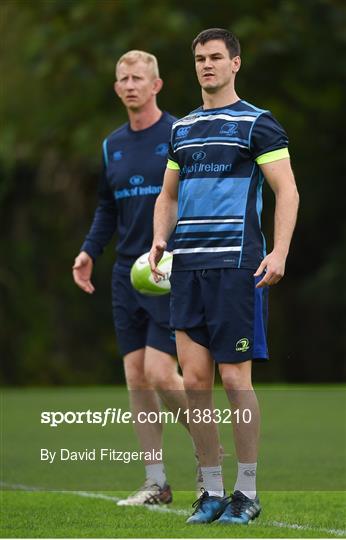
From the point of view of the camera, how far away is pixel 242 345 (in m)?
6.08

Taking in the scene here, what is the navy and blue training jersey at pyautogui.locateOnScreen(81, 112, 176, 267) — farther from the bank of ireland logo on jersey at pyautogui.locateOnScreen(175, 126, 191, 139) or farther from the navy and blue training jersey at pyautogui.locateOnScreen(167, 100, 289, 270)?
the navy and blue training jersey at pyautogui.locateOnScreen(167, 100, 289, 270)

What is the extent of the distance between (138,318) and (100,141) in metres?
13.9

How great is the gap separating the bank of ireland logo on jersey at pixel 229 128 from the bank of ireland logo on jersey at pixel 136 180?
158cm

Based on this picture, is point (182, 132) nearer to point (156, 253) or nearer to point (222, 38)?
point (222, 38)

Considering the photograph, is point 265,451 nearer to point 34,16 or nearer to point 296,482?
point 296,482

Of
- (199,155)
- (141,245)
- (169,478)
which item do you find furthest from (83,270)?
(199,155)

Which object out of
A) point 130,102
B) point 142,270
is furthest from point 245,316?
point 130,102

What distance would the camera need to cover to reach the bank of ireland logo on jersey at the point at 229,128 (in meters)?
6.09

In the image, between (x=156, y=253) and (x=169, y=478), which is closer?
(x=156, y=253)

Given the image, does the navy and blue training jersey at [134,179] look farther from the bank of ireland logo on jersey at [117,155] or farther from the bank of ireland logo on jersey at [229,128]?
the bank of ireland logo on jersey at [229,128]

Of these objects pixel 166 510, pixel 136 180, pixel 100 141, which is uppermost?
pixel 136 180

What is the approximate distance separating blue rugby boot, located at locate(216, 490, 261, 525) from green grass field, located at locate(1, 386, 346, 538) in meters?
0.06

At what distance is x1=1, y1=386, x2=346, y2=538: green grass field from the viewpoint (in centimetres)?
615

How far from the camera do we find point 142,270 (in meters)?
7.30
